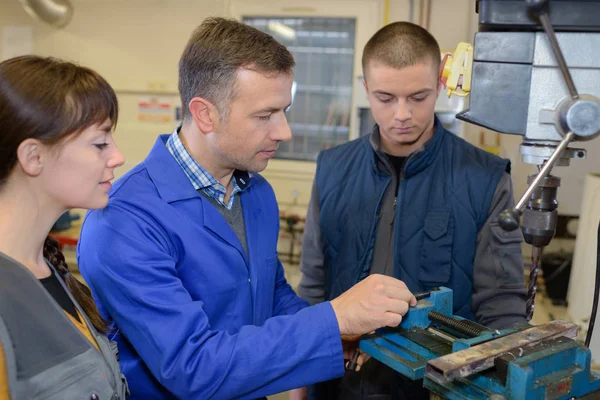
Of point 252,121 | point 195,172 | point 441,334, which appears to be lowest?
point 441,334

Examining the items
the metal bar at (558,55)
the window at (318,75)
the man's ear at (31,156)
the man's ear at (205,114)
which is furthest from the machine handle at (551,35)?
the window at (318,75)

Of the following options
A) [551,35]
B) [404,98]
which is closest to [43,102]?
[551,35]

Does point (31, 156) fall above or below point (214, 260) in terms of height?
above

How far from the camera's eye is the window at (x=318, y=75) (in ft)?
9.67

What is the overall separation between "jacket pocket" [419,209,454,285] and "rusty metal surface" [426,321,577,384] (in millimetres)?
440

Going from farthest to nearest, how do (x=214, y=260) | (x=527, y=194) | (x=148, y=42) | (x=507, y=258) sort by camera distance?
(x=148, y=42), (x=507, y=258), (x=214, y=260), (x=527, y=194)

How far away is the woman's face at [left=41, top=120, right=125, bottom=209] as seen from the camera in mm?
791

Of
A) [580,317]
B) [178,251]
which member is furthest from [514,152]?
[178,251]

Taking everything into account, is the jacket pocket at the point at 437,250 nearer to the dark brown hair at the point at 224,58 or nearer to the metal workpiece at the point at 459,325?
the metal workpiece at the point at 459,325

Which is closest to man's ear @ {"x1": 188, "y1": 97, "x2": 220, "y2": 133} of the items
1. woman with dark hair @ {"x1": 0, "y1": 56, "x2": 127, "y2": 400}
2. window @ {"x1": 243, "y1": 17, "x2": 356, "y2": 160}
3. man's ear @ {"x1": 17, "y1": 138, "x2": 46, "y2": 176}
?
woman with dark hair @ {"x1": 0, "y1": 56, "x2": 127, "y2": 400}

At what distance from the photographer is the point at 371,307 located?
0.90 meters

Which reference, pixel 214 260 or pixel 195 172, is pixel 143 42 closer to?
pixel 195 172

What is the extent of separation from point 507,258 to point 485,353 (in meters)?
0.58

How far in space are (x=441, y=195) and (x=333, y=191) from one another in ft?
0.97
